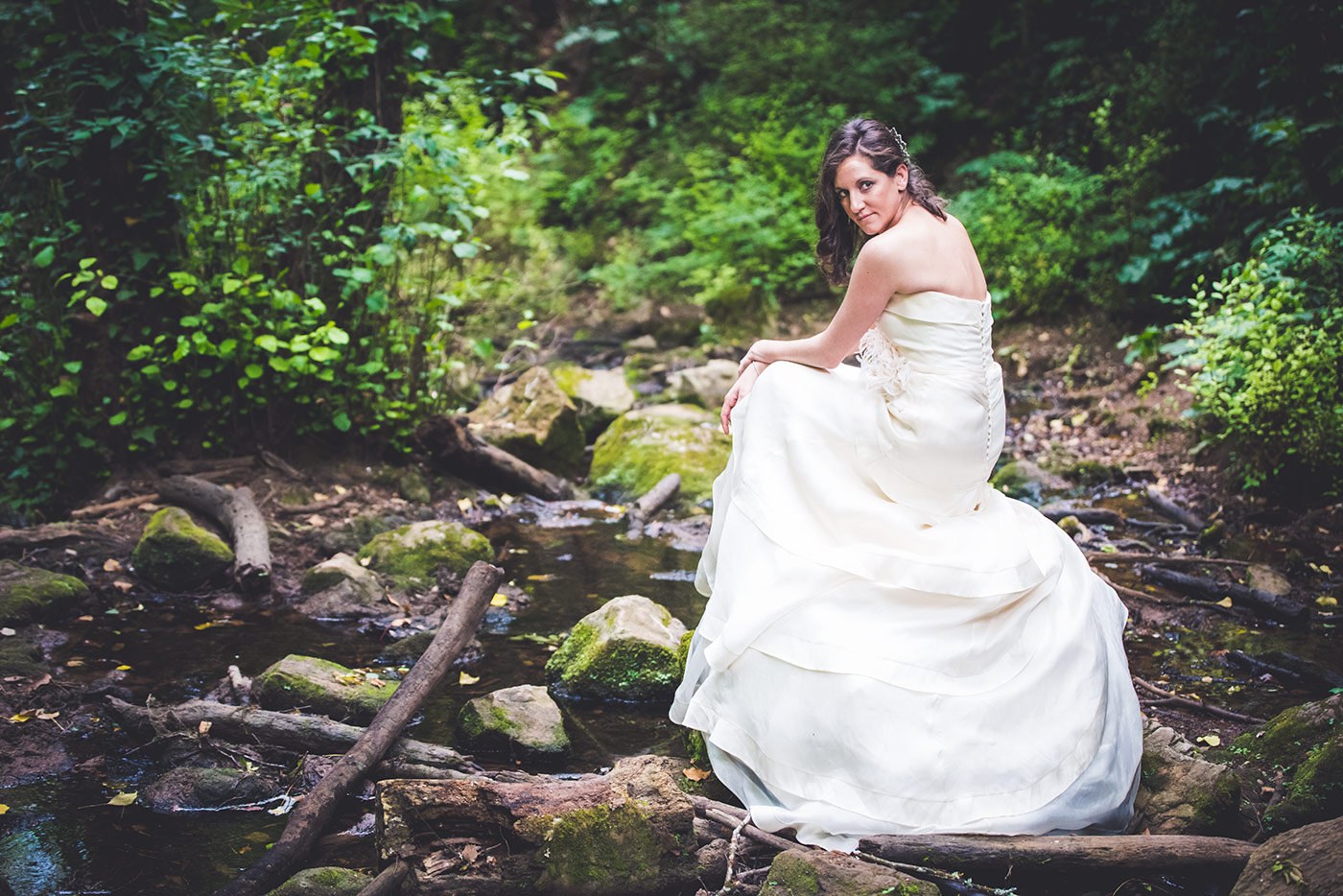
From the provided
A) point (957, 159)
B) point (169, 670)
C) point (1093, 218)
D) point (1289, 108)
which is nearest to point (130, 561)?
point (169, 670)

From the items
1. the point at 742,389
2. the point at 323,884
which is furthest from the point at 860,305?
the point at 323,884

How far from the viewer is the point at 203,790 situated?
9.25ft

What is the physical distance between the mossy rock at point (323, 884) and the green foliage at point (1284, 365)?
552 cm

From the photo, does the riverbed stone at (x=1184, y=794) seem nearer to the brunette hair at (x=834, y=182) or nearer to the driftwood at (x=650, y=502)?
the brunette hair at (x=834, y=182)

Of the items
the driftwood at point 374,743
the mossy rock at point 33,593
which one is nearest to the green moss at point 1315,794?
the driftwood at point 374,743

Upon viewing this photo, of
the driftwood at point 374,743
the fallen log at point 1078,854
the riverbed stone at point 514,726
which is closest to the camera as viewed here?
the fallen log at point 1078,854

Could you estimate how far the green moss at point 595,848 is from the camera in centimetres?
226

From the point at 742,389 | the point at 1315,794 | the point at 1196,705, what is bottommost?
the point at 1196,705

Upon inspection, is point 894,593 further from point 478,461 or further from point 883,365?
point 478,461

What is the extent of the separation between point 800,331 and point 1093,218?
3.74 metres

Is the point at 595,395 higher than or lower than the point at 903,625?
lower

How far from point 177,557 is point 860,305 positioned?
388cm

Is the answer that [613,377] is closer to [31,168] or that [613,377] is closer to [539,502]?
[539,502]

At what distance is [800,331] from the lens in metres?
11.7
